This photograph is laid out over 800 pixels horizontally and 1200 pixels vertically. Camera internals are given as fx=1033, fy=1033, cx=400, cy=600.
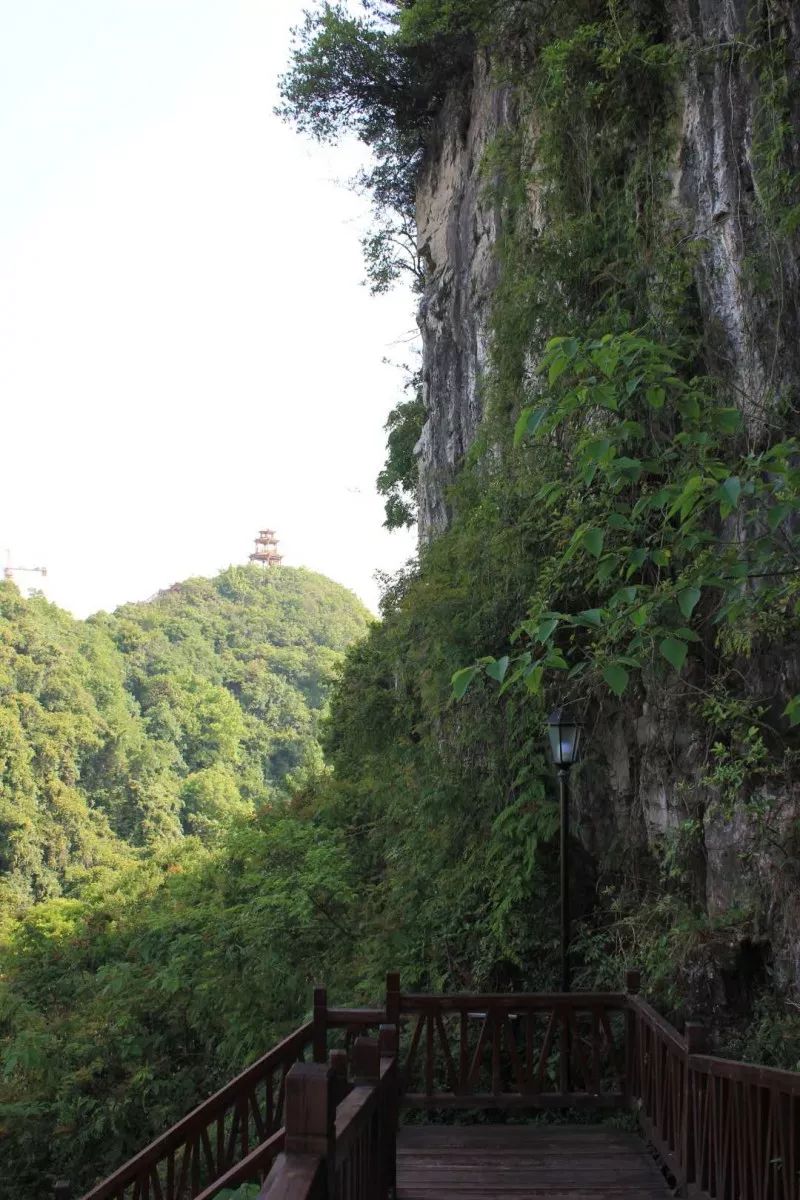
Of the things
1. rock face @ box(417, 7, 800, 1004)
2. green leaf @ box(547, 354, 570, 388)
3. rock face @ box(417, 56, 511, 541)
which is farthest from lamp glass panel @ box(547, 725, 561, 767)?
rock face @ box(417, 56, 511, 541)

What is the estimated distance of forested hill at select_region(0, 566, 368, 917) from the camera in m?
37.0

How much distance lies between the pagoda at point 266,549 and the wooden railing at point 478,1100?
3773 inches

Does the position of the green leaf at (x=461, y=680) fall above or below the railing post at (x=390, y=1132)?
above

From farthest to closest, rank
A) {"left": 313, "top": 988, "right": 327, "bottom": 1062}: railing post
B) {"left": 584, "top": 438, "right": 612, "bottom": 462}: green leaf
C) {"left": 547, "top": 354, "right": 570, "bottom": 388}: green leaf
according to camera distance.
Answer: {"left": 313, "top": 988, "right": 327, "bottom": 1062}: railing post < {"left": 547, "top": 354, "right": 570, "bottom": 388}: green leaf < {"left": 584, "top": 438, "right": 612, "bottom": 462}: green leaf

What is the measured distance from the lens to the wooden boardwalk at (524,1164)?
4270mm

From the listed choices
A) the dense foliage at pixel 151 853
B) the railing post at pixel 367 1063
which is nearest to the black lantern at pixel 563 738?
the railing post at pixel 367 1063

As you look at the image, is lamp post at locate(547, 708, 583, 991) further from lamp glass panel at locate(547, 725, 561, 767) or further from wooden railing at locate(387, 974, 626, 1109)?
wooden railing at locate(387, 974, 626, 1109)

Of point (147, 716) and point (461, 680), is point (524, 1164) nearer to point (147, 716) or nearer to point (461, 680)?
point (461, 680)

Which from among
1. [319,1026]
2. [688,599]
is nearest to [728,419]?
[688,599]

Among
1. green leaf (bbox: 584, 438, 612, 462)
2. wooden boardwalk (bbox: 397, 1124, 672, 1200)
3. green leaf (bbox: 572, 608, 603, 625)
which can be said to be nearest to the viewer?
green leaf (bbox: 572, 608, 603, 625)

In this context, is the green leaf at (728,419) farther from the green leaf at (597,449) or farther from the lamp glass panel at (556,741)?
the lamp glass panel at (556,741)

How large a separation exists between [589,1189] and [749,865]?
173 centimetres

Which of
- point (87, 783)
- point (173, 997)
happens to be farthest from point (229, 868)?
point (87, 783)

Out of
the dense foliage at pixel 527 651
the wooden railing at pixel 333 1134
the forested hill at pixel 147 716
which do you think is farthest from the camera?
the forested hill at pixel 147 716
